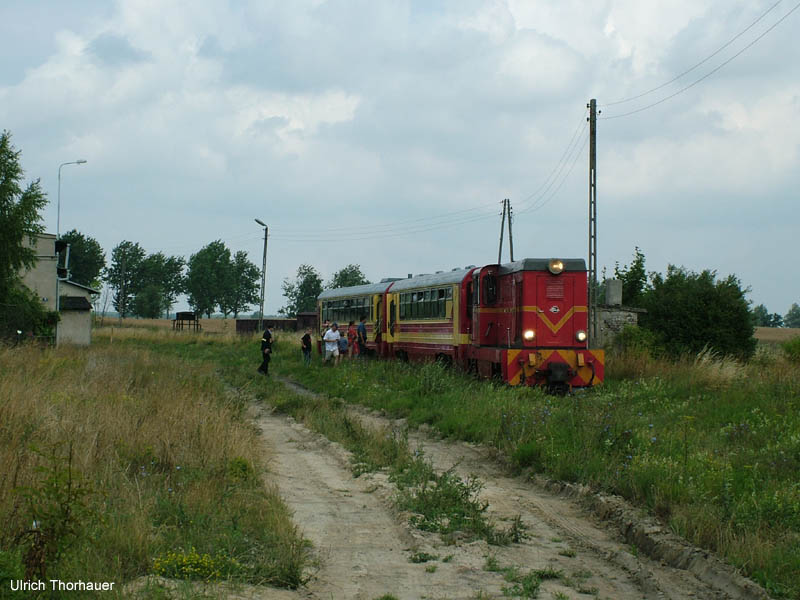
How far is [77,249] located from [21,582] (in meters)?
120

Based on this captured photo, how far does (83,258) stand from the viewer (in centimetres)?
11719

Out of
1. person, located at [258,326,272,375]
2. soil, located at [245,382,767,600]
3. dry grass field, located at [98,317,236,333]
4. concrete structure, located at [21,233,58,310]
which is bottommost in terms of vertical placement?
soil, located at [245,382,767,600]

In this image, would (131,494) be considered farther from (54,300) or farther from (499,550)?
(54,300)

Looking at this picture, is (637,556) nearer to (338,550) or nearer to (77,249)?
(338,550)

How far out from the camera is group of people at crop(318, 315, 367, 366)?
29.0 m

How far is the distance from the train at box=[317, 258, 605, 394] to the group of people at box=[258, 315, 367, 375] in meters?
3.14

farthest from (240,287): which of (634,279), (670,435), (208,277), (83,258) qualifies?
(670,435)

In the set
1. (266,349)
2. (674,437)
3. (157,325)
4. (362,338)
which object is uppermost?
(157,325)

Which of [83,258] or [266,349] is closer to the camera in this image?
[266,349]

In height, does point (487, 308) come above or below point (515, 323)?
above

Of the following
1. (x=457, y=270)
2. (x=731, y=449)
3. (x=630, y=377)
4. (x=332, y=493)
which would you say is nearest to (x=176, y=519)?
(x=332, y=493)

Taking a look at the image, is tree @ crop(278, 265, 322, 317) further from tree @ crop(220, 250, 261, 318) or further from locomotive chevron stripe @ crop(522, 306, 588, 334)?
locomotive chevron stripe @ crop(522, 306, 588, 334)

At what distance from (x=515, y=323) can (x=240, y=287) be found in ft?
399

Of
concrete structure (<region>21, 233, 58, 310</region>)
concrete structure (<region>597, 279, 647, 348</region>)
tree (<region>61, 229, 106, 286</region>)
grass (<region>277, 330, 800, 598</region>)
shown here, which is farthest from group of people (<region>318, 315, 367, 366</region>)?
tree (<region>61, 229, 106, 286</region>)
